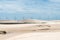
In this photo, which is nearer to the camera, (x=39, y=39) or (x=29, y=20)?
(x=39, y=39)

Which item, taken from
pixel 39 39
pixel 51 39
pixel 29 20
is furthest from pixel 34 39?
pixel 29 20

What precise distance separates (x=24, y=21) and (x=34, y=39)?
84.3 ft

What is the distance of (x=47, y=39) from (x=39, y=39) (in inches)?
17.1

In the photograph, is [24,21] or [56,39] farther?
[24,21]

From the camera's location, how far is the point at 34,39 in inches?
361

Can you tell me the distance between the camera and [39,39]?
357 inches

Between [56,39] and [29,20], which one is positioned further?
[29,20]

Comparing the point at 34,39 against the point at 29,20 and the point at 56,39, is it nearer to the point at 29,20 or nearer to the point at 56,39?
the point at 56,39

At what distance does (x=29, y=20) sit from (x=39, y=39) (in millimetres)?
25510

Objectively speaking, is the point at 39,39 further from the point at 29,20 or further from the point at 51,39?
the point at 29,20

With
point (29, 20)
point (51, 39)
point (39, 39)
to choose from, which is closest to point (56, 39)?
point (51, 39)

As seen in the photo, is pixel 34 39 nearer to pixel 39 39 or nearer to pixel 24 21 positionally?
pixel 39 39

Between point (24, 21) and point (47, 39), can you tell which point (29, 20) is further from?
point (47, 39)

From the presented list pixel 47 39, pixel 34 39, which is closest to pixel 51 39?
pixel 47 39
